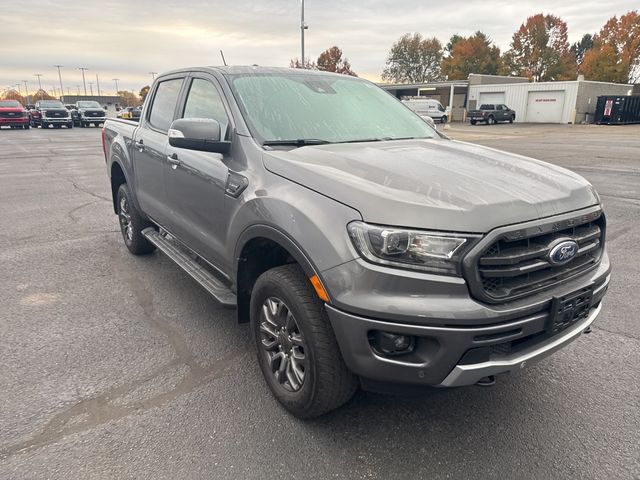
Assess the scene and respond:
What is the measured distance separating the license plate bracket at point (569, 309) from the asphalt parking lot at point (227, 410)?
2.05 feet

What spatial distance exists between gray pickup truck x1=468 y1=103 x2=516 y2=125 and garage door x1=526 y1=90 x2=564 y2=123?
313 centimetres

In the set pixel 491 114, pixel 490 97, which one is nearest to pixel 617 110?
pixel 491 114

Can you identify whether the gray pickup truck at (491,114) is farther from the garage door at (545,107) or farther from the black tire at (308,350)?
the black tire at (308,350)

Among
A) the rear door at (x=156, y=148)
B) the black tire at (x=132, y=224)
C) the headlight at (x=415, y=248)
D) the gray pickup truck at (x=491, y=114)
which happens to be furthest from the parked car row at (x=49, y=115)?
the headlight at (x=415, y=248)

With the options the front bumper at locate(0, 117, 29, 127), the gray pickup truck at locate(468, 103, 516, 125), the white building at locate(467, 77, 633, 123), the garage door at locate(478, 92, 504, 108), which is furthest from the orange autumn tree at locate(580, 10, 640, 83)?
the front bumper at locate(0, 117, 29, 127)

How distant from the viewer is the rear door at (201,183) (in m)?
3.14

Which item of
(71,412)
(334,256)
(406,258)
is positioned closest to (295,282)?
(334,256)

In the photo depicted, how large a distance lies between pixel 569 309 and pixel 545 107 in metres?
46.6

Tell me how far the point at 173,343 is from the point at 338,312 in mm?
1809

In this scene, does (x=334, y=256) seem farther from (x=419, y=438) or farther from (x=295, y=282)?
(x=419, y=438)

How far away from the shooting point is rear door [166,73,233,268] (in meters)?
3.14

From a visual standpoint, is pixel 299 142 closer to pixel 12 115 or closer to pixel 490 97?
pixel 12 115

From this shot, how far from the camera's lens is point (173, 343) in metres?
3.49

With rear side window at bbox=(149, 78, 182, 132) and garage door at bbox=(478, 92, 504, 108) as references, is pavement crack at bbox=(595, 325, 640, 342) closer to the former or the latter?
rear side window at bbox=(149, 78, 182, 132)
